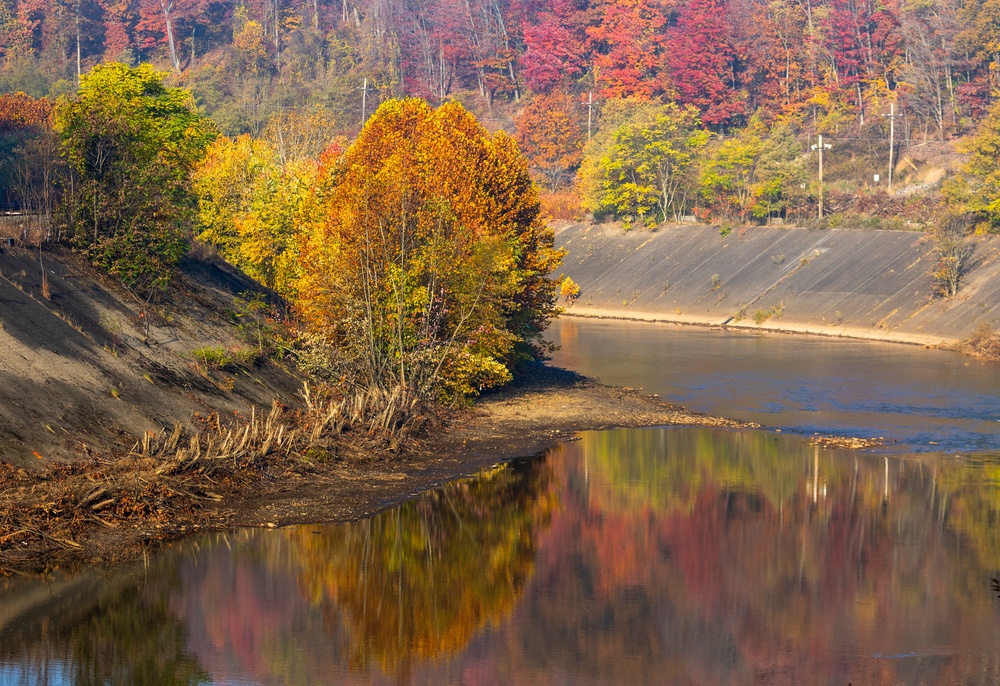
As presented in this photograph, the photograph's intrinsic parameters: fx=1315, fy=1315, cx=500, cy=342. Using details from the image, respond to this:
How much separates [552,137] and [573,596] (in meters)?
122

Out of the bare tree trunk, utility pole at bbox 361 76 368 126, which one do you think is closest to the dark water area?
utility pole at bbox 361 76 368 126

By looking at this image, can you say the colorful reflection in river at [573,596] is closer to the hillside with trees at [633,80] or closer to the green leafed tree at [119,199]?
the green leafed tree at [119,199]

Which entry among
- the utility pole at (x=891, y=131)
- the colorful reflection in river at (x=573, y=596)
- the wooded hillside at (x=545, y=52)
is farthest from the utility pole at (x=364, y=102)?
the colorful reflection in river at (x=573, y=596)

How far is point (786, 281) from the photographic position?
92.6 m

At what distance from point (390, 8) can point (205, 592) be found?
16555 centimetres

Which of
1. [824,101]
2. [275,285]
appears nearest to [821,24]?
[824,101]

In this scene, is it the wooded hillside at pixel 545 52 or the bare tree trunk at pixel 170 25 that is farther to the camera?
the bare tree trunk at pixel 170 25

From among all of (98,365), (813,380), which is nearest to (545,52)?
(813,380)

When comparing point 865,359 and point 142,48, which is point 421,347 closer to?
point 865,359

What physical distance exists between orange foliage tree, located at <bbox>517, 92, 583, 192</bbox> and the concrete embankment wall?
2615 centimetres

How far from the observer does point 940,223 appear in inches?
3366

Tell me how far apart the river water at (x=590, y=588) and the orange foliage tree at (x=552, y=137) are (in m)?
103

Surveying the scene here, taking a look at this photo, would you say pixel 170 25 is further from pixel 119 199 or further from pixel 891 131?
pixel 119 199

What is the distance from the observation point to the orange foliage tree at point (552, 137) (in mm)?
141500
